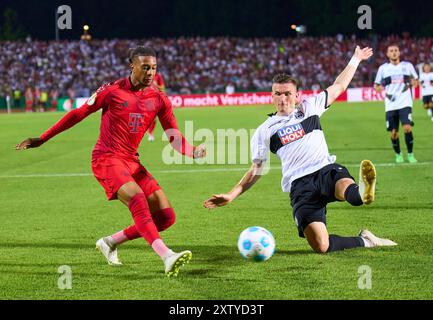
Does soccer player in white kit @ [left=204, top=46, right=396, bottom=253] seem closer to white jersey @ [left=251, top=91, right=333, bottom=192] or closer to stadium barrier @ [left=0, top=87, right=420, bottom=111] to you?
white jersey @ [left=251, top=91, right=333, bottom=192]

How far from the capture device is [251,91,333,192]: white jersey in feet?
28.0

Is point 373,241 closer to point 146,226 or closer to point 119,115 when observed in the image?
point 146,226

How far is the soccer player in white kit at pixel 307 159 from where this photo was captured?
8.35 m

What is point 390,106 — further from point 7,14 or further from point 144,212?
point 7,14

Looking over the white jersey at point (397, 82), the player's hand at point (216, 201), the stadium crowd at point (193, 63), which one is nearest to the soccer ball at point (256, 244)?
the player's hand at point (216, 201)

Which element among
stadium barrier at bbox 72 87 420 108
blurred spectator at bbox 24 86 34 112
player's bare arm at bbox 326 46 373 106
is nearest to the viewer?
player's bare arm at bbox 326 46 373 106

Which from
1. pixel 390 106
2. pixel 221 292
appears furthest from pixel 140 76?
pixel 390 106

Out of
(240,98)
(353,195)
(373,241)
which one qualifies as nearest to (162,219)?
(353,195)

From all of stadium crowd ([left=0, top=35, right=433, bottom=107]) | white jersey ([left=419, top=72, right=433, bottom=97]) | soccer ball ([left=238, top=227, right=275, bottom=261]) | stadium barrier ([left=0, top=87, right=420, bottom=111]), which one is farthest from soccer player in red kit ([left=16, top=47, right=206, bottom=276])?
stadium crowd ([left=0, top=35, right=433, bottom=107])

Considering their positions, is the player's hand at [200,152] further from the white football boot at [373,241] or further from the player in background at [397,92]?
the player in background at [397,92]

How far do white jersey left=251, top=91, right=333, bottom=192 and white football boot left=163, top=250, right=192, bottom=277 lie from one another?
1.64 metres

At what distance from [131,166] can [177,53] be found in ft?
190

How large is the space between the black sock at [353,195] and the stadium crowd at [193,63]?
49264 mm

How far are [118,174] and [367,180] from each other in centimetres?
236
